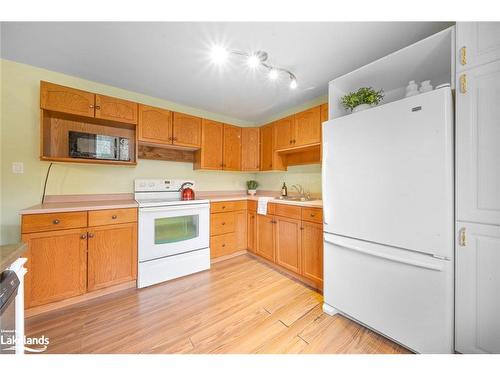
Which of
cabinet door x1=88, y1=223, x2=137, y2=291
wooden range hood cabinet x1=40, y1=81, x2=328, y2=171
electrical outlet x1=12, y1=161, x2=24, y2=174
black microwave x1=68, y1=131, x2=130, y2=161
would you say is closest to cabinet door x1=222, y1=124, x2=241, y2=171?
wooden range hood cabinet x1=40, y1=81, x2=328, y2=171

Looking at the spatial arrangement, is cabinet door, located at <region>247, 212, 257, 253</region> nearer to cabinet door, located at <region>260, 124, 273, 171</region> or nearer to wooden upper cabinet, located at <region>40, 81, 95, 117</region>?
cabinet door, located at <region>260, 124, 273, 171</region>

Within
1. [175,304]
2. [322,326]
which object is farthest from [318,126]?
[175,304]

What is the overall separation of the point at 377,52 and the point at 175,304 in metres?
2.89

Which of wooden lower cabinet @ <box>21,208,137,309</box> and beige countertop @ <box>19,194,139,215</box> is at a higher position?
beige countertop @ <box>19,194,139,215</box>

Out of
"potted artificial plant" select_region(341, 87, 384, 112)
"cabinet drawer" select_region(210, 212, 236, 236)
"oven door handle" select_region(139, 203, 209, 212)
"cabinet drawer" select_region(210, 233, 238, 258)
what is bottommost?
"cabinet drawer" select_region(210, 233, 238, 258)

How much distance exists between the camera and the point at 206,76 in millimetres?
2002

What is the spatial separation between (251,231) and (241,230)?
6.1 inches

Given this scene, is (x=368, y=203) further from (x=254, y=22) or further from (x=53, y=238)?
(x=53, y=238)

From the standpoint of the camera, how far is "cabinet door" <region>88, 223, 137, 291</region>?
5.89 feet

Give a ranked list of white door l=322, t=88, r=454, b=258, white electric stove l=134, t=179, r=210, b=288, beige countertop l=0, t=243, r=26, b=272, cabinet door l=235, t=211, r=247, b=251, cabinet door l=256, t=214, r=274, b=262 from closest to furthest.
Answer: beige countertop l=0, t=243, r=26, b=272 < white door l=322, t=88, r=454, b=258 < white electric stove l=134, t=179, r=210, b=288 < cabinet door l=256, t=214, r=274, b=262 < cabinet door l=235, t=211, r=247, b=251

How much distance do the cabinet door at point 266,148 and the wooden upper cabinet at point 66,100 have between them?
217 centimetres

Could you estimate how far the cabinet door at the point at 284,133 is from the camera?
2.58m

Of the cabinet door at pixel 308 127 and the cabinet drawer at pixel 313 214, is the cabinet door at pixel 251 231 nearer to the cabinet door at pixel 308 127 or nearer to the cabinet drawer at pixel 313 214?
the cabinet drawer at pixel 313 214

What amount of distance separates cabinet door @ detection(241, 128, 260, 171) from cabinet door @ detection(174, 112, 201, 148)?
0.77 metres
